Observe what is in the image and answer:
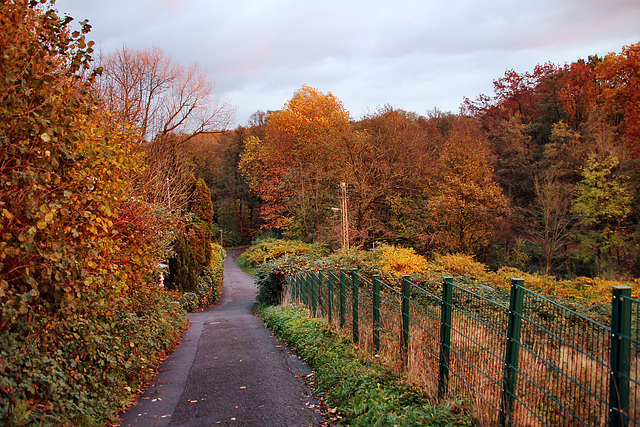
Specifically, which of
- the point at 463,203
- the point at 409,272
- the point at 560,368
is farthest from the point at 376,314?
the point at 463,203

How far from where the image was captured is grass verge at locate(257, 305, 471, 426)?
4.18 metres

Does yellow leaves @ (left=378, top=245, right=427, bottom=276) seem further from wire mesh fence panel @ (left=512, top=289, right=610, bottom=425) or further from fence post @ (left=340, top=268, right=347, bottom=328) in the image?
wire mesh fence panel @ (left=512, top=289, right=610, bottom=425)

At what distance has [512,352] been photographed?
3.66 meters

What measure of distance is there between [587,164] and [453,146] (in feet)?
27.7

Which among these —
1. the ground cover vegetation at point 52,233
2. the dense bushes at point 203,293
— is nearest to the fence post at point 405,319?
the ground cover vegetation at point 52,233

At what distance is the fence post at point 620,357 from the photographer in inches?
103

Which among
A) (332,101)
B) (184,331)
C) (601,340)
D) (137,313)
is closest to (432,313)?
(601,340)

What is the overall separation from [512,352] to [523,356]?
6.3 inches

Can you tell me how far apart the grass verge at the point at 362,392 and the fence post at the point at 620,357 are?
146 cm

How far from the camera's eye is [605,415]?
289 centimetres

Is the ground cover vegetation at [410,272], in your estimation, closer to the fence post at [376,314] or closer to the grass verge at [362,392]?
the grass verge at [362,392]

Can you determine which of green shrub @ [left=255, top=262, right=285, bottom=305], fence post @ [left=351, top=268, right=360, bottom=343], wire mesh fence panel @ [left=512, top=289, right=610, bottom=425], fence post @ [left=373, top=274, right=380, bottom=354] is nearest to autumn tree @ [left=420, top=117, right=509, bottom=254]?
green shrub @ [left=255, top=262, right=285, bottom=305]

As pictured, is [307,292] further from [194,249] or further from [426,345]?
[194,249]

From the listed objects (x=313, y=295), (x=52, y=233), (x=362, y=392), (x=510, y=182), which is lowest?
(x=313, y=295)
